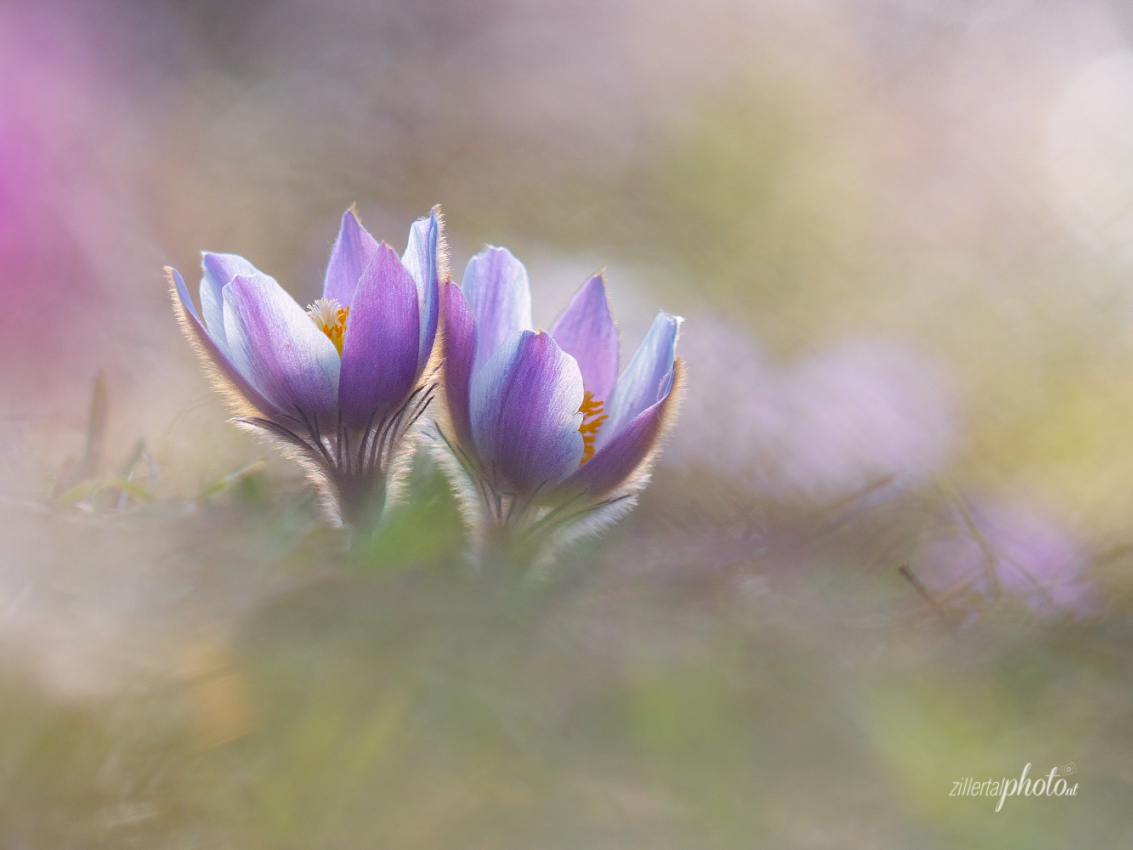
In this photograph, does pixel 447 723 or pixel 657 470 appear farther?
pixel 657 470

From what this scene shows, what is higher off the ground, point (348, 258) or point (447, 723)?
point (348, 258)

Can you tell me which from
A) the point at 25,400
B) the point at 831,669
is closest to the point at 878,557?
the point at 831,669

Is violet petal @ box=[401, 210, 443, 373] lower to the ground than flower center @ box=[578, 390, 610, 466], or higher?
higher

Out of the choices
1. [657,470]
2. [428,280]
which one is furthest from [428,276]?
[657,470]

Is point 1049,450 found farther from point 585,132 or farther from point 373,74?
point 373,74

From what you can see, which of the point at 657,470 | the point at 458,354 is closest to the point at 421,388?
the point at 458,354

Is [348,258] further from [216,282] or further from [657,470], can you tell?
[657,470]
